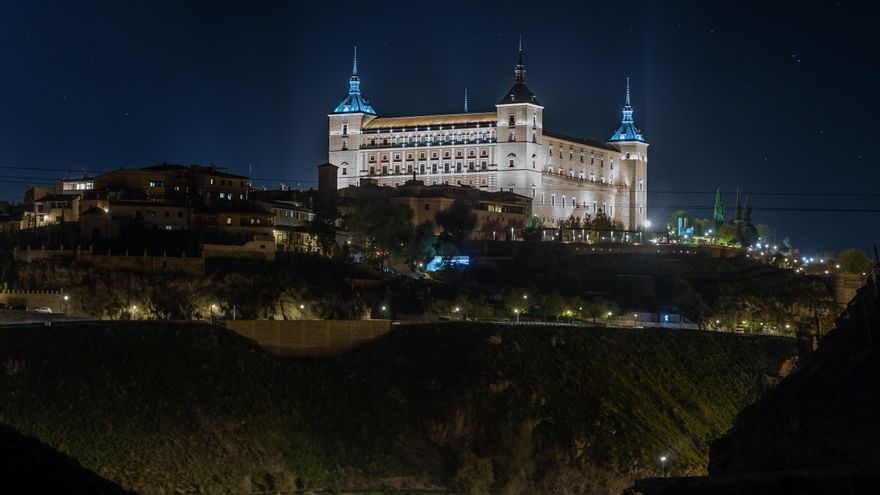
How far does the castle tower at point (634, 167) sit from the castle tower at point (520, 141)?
15234 millimetres

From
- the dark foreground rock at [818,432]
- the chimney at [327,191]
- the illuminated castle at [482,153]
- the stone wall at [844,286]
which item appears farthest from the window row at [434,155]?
the dark foreground rock at [818,432]

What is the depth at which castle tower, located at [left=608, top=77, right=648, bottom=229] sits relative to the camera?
135 m

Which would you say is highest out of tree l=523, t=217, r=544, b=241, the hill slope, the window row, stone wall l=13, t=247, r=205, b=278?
the window row

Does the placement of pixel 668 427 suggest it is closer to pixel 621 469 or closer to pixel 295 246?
pixel 621 469

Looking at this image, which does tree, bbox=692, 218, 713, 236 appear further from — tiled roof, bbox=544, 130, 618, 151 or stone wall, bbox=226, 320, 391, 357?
stone wall, bbox=226, 320, 391, 357

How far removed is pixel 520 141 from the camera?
123m

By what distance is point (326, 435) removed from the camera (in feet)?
185

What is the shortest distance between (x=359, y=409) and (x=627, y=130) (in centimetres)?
8700

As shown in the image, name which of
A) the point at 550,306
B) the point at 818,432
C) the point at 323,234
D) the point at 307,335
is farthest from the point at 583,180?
the point at 818,432

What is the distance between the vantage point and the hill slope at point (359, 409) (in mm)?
52125

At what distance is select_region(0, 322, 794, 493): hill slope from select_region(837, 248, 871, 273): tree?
141 feet

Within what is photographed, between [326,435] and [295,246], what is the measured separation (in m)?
28.5

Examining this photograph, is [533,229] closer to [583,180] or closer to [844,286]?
[583,180]

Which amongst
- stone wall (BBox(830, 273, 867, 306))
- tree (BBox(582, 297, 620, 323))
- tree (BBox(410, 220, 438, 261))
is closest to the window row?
tree (BBox(410, 220, 438, 261))
